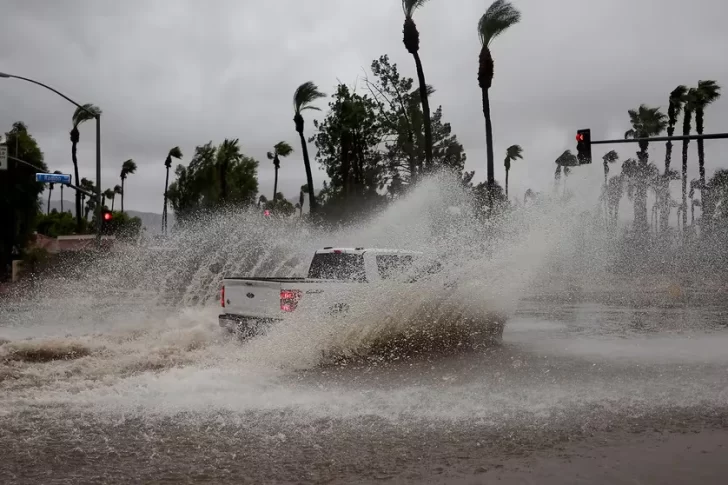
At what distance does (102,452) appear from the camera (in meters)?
6.13

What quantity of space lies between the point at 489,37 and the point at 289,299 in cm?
2932

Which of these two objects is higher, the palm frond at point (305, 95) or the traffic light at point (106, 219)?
the palm frond at point (305, 95)

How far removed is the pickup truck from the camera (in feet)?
35.3

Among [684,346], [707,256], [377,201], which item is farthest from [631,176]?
[684,346]

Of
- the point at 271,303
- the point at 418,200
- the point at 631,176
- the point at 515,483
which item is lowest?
the point at 515,483

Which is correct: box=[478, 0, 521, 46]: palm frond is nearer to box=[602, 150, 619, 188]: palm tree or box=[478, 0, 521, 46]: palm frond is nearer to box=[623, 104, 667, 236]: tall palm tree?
box=[623, 104, 667, 236]: tall palm tree

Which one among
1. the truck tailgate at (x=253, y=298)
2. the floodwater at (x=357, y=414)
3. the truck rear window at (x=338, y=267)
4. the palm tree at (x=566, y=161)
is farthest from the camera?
the palm tree at (x=566, y=161)

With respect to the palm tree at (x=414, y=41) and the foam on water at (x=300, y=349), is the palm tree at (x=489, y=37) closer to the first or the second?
the palm tree at (x=414, y=41)

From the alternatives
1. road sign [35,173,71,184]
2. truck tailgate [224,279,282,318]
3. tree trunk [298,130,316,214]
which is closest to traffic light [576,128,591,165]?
truck tailgate [224,279,282,318]

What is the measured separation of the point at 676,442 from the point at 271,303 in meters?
5.97

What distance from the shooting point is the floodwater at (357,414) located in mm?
5719

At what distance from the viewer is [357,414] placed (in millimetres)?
7469

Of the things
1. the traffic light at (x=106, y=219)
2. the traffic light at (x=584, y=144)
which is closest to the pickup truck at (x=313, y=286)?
the traffic light at (x=584, y=144)

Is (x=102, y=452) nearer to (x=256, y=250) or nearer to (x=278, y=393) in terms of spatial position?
(x=278, y=393)
